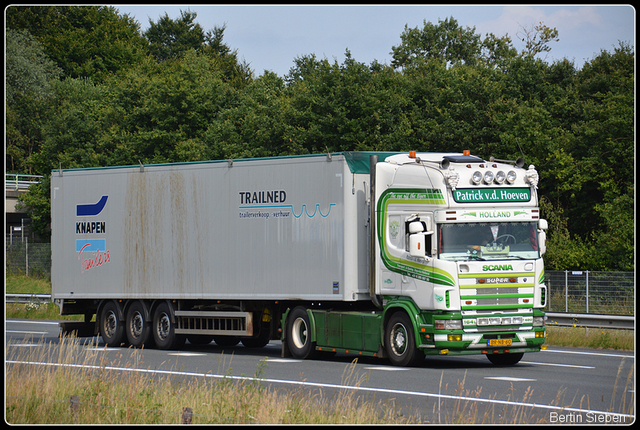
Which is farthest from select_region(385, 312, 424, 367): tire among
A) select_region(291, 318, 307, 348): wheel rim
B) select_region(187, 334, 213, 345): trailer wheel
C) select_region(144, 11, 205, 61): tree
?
select_region(144, 11, 205, 61): tree

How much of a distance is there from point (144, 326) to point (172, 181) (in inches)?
131

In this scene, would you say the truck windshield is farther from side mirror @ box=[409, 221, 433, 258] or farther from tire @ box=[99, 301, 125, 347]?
tire @ box=[99, 301, 125, 347]

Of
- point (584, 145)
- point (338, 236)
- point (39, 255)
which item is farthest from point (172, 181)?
point (39, 255)

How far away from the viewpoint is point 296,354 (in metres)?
17.7

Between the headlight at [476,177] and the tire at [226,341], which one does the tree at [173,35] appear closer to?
the tire at [226,341]

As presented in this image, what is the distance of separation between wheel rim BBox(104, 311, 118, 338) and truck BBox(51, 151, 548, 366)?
0.09 ft


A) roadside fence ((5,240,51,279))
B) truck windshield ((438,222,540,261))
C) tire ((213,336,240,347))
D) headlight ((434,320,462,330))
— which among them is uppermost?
truck windshield ((438,222,540,261))

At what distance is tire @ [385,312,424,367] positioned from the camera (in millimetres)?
15516

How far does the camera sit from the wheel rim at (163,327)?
65.3ft

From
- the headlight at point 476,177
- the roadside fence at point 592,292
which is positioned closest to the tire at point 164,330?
the headlight at point 476,177

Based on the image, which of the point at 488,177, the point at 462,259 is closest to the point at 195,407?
the point at 462,259

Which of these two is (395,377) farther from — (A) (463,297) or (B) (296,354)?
(B) (296,354)

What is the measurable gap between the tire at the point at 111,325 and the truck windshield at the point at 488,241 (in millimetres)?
8560

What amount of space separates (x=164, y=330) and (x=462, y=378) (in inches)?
318
